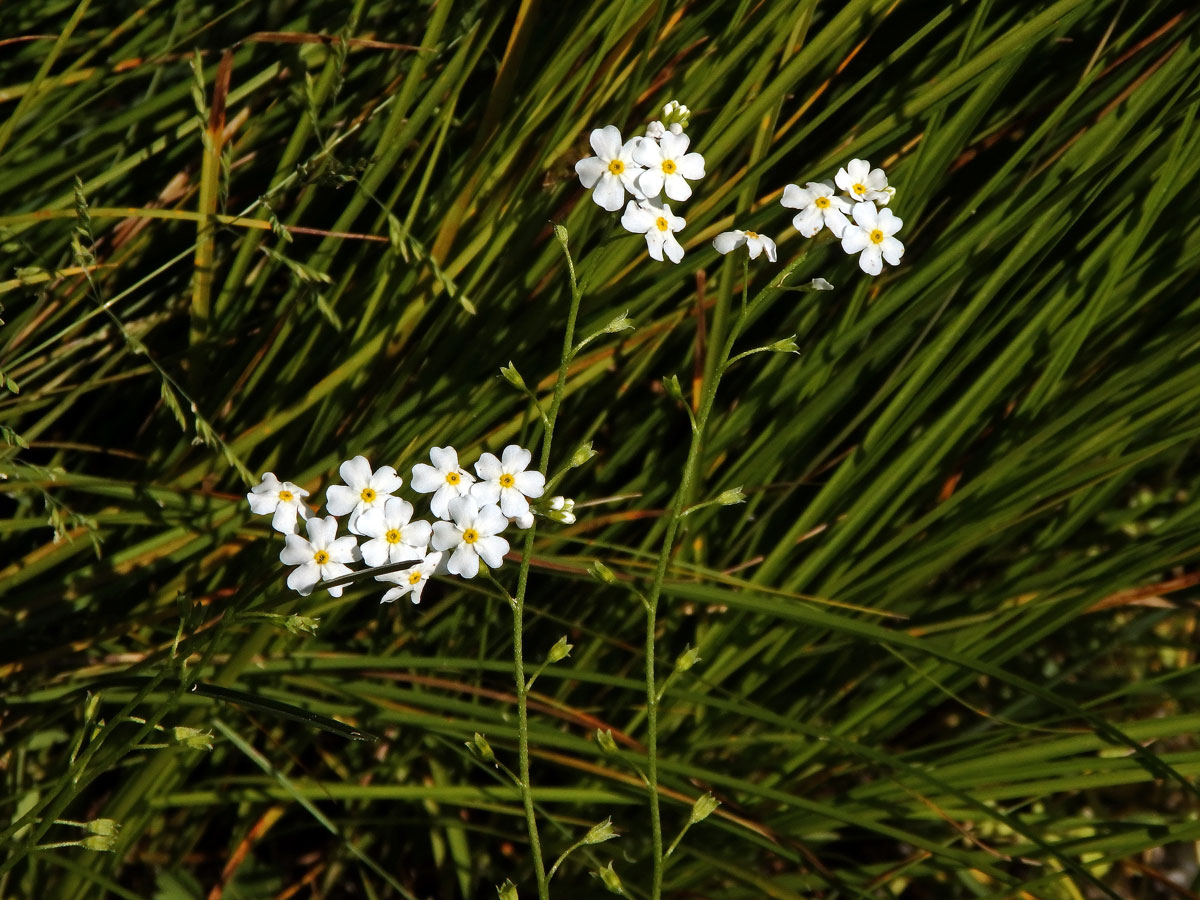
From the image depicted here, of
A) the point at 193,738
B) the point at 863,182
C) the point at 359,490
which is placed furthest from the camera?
the point at 863,182

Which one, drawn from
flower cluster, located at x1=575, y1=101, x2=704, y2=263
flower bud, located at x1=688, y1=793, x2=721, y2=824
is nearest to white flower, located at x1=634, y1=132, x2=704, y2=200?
flower cluster, located at x1=575, y1=101, x2=704, y2=263

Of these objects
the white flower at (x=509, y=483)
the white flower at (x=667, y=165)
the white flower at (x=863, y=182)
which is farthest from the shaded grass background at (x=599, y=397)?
the white flower at (x=509, y=483)

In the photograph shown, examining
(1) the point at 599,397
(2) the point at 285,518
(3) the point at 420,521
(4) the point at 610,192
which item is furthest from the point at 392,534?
(1) the point at 599,397

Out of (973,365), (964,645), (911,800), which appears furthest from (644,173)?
(911,800)

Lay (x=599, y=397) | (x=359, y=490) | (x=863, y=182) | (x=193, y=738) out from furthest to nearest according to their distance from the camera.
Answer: (x=599, y=397) < (x=863, y=182) < (x=359, y=490) < (x=193, y=738)

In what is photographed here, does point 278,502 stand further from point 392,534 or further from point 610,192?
point 610,192

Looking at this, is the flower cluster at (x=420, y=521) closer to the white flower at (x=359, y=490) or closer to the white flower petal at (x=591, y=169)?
the white flower at (x=359, y=490)
